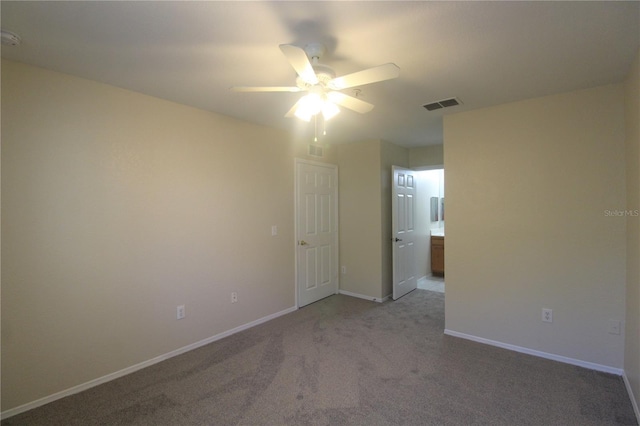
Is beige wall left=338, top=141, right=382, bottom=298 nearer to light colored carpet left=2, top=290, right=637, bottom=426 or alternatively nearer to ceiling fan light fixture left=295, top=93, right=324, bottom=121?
light colored carpet left=2, top=290, right=637, bottom=426

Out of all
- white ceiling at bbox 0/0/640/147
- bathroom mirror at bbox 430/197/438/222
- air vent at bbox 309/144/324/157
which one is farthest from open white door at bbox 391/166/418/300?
white ceiling at bbox 0/0/640/147

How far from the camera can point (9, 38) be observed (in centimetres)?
172

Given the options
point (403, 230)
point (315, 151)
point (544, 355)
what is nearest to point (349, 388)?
point (544, 355)

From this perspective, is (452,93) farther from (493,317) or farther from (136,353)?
(136,353)

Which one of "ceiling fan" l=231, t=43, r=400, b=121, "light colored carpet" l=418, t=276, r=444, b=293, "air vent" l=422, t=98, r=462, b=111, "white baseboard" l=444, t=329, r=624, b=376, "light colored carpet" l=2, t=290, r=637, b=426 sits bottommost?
"light colored carpet" l=2, t=290, r=637, b=426

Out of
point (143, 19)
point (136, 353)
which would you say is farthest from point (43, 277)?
point (143, 19)

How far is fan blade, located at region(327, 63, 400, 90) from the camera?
1.55 m

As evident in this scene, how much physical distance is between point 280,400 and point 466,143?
2889mm

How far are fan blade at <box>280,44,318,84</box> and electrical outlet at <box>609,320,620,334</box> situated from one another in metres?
2.99

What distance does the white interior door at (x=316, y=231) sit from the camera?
401cm

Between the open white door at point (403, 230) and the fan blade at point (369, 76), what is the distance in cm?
268

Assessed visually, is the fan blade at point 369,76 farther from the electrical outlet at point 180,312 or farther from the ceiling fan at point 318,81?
the electrical outlet at point 180,312

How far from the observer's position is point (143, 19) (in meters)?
1.58

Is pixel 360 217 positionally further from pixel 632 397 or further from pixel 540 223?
pixel 632 397
